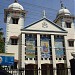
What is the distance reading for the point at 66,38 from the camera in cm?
3169

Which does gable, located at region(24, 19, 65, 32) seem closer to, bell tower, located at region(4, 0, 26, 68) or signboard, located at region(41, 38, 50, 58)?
signboard, located at region(41, 38, 50, 58)

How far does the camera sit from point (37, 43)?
96.6ft

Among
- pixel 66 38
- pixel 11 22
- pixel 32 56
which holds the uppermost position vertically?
pixel 11 22

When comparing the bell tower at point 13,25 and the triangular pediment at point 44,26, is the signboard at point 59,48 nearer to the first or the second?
the triangular pediment at point 44,26

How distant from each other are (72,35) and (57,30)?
372 centimetres

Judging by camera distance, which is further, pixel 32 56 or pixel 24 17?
pixel 24 17

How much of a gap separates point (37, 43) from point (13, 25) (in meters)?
4.70

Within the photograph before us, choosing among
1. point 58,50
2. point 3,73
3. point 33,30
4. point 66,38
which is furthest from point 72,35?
point 3,73

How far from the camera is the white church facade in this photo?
28812 millimetres

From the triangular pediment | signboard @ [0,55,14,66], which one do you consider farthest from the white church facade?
signboard @ [0,55,14,66]

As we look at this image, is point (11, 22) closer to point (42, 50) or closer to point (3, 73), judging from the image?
point (42, 50)

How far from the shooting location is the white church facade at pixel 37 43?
28.8 metres

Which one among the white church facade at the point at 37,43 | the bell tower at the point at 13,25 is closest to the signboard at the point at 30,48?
the white church facade at the point at 37,43

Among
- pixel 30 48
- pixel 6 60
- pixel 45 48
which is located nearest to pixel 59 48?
pixel 45 48
